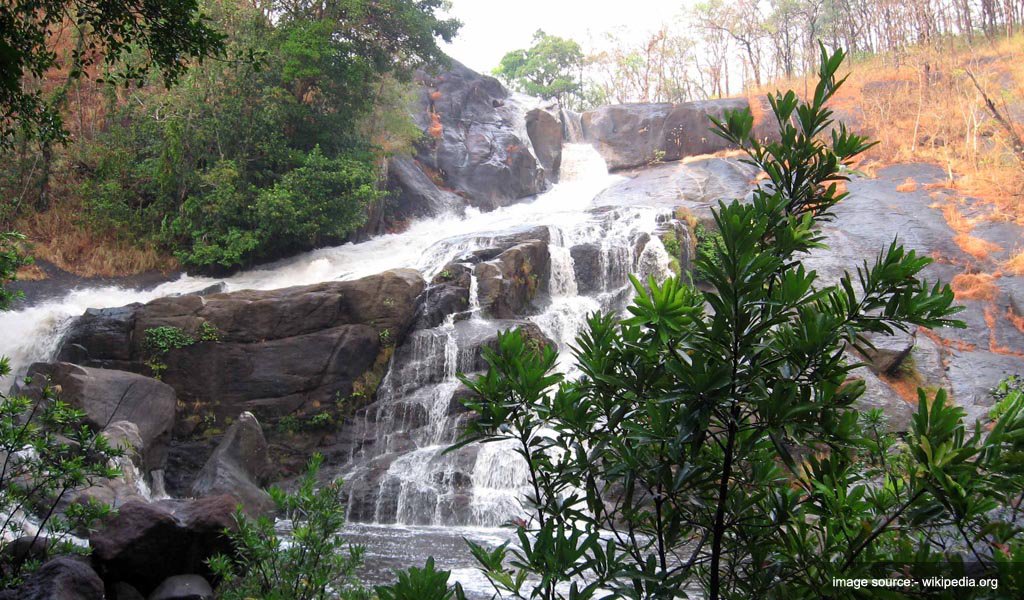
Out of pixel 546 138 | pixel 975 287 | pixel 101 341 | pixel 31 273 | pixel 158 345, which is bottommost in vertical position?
pixel 975 287

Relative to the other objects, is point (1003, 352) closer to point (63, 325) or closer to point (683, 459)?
point (683, 459)

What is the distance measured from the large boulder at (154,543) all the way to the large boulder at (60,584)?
0.93 m

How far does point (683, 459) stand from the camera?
1797 mm

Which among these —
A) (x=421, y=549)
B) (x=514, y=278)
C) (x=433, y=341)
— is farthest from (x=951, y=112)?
(x=421, y=549)

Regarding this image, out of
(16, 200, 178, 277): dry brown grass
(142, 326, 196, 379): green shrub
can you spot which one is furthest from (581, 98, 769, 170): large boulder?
(142, 326, 196, 379): green shrub

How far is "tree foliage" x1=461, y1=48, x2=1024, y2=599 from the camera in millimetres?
1624

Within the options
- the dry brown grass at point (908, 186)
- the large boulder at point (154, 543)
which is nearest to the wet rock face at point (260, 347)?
the large boulder at point (154, 543)

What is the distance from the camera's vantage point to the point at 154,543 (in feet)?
16.8

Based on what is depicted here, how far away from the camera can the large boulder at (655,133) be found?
2648 cm

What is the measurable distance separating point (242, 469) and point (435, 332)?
4.43 m

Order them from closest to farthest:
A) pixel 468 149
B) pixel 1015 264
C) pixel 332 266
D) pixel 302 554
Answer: pixel 302 554 → pixel 1015 264 → pixel 332 266 → pixel 468 149

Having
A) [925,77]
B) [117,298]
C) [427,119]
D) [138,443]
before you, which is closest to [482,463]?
[138,443]

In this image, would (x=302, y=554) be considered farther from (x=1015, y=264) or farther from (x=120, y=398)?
(x=1015, y=264)

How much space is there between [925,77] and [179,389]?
2638 cm
